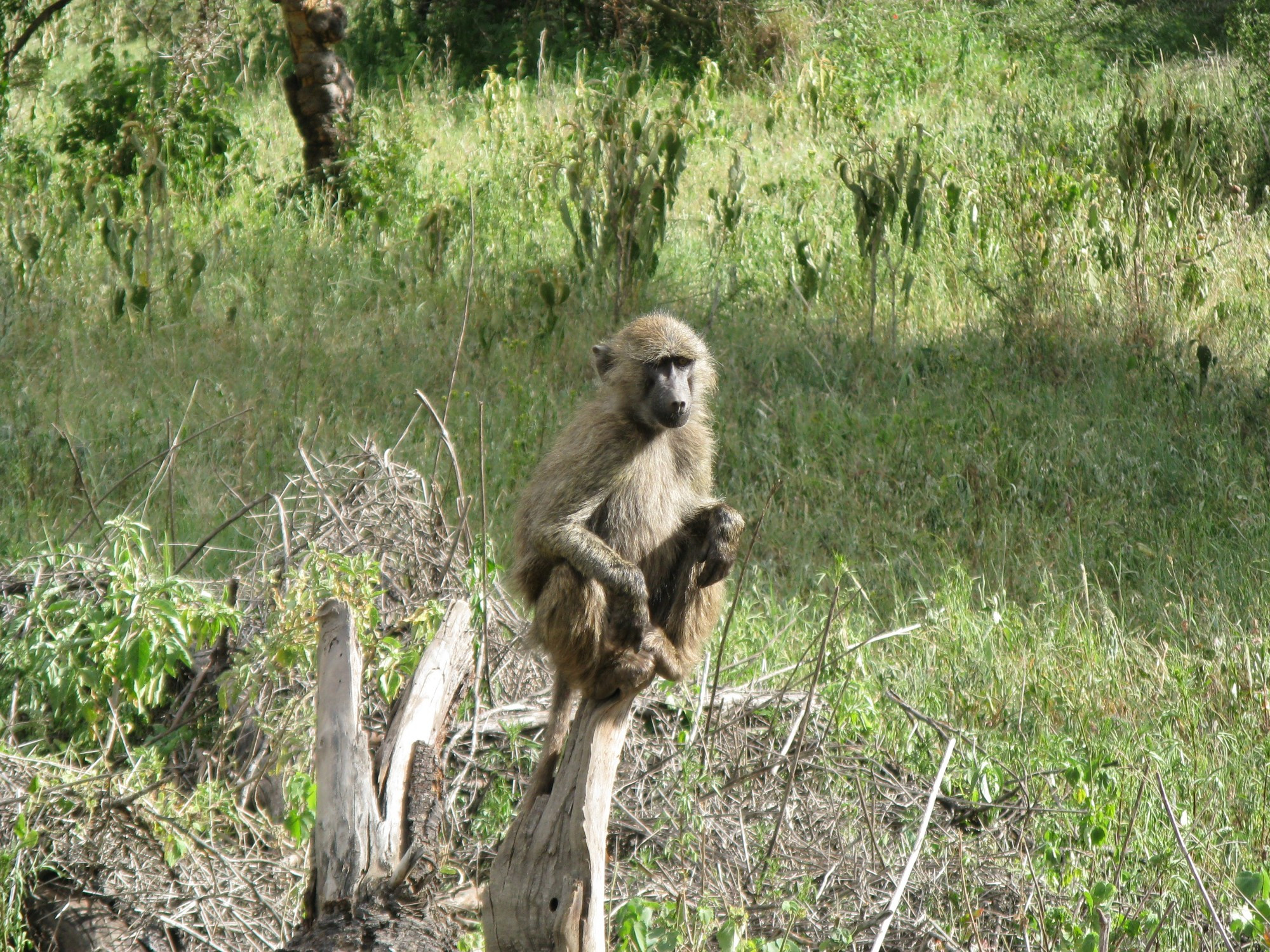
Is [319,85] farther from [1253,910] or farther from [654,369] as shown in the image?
[1253,910]

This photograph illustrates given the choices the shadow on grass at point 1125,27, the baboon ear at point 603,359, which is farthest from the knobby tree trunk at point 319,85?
the shadow on grass at point 1125,27

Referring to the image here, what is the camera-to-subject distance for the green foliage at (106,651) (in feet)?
11.9

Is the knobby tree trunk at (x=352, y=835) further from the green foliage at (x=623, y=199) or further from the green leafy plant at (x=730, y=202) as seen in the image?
the green leafy plant at (x=730, y=202)

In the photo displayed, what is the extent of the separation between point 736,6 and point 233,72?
225 inches

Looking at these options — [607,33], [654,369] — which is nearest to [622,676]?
[654,369]

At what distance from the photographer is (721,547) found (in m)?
3.37

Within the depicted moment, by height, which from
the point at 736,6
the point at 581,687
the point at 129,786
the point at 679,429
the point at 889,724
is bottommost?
the point at 889,724

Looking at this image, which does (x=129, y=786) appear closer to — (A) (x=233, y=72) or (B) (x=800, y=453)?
(B) (x=800, y=453)

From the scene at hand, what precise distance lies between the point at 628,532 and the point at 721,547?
0.35 metres

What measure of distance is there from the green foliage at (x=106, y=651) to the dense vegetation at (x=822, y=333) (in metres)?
0.14

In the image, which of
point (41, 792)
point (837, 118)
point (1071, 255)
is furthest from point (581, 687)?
point (837, 118)

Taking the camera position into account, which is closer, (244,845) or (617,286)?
(244,845)

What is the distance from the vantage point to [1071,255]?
8.40 meters

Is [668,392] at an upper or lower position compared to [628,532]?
upper
